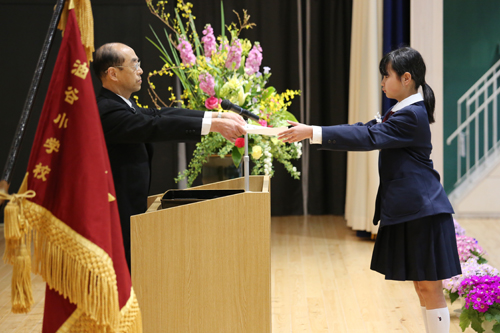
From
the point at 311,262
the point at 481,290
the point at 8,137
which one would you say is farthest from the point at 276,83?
the point at 481,290

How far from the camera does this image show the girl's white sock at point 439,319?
208 centimetres

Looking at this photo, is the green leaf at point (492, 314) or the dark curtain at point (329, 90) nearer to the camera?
the green leaf at point (492, 314)

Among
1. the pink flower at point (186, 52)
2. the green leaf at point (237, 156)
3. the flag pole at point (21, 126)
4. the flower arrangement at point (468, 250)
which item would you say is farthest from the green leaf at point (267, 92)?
the flag pole at point (21, 126)

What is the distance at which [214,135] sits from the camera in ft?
10.6

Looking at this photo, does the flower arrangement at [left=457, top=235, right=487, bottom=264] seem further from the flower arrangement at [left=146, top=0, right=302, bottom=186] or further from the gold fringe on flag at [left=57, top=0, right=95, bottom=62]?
the gold fringe on flag at [left=57, top=0, right=95, bottom=62]

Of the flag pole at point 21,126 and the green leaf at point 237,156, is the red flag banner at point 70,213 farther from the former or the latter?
the green leaf at point 237,156

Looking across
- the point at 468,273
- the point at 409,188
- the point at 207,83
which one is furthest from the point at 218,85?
the point at 468,273

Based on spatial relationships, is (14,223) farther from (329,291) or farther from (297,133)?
(329,291)

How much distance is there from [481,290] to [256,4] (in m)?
3.70

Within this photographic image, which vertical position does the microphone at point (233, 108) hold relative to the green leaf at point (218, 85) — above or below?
below

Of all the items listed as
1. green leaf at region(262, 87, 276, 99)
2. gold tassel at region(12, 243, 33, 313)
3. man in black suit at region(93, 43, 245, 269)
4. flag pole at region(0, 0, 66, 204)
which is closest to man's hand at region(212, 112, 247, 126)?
man in black suit at region(93, 43, 245, 269)

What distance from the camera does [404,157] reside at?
209 centimetres

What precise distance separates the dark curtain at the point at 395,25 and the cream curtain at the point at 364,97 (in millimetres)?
94

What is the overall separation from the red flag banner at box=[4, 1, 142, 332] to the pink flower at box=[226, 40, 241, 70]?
188 cm
